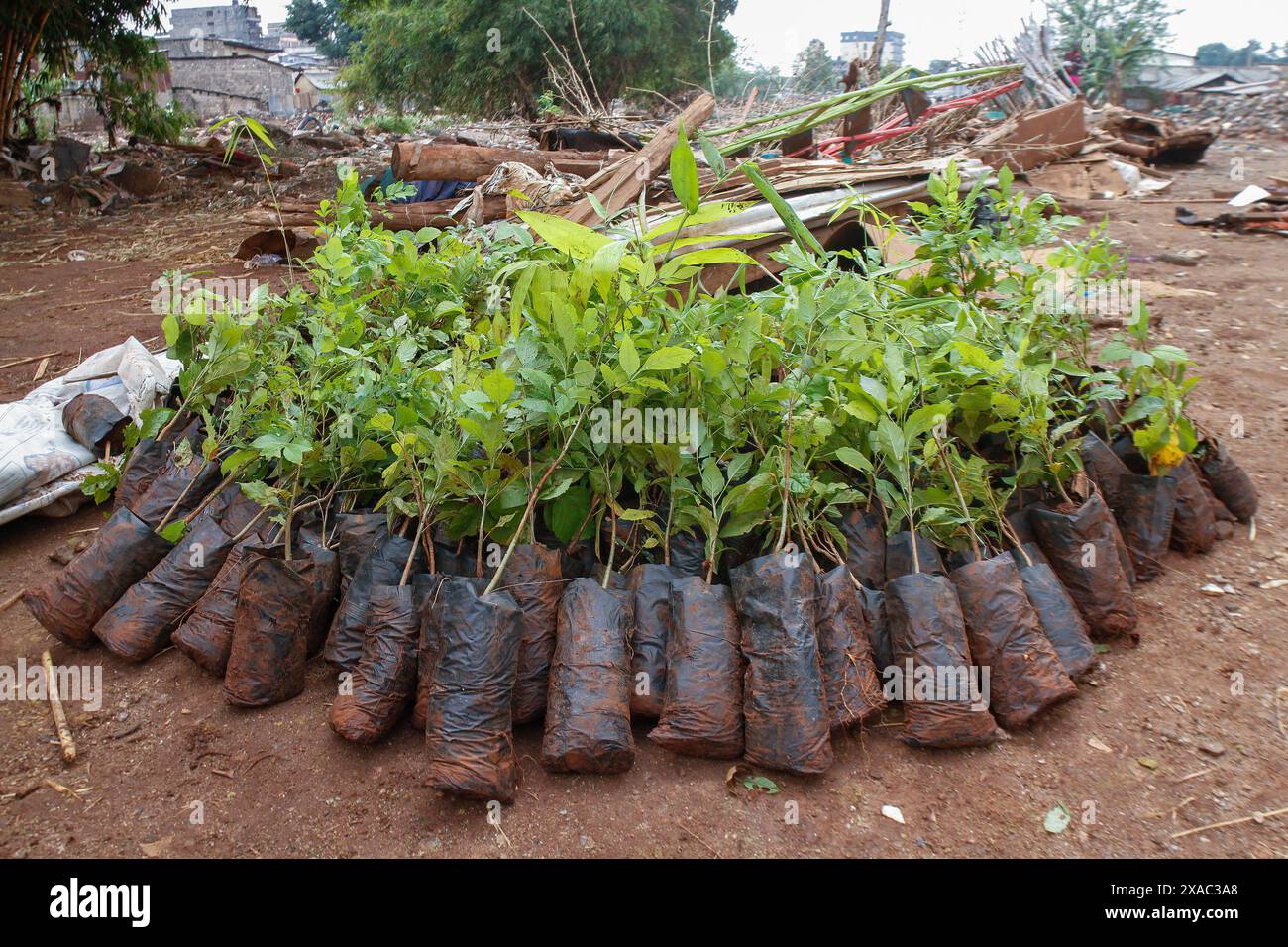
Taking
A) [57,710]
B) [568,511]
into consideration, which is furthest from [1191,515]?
[57,710]

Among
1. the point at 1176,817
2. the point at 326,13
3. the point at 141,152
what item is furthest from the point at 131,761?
the point at 326,13

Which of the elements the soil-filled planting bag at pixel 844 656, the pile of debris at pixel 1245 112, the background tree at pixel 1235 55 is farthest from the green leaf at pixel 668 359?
the background tree at pixel 1235 55

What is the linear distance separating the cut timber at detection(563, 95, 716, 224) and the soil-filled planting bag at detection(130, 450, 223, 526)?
264 cm

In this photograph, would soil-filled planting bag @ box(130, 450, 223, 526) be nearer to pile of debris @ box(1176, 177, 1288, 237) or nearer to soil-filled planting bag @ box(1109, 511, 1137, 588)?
soil-filled planting bag @ box(1109, 511, 1137, 588)

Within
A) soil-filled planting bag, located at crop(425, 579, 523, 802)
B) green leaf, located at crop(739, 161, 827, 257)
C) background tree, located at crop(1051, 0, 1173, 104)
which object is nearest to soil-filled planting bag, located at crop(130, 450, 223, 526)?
soil-filled planting bag, located at crop(425, 579, 523, 802)

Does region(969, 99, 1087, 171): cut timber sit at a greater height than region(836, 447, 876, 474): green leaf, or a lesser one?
greater

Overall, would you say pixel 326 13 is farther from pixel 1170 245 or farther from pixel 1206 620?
pixel 1206 620

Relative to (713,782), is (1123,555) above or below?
above

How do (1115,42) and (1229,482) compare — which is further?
(1115,42)

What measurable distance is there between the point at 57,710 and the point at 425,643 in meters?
1.09

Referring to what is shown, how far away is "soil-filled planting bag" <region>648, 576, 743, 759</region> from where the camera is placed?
2217mm

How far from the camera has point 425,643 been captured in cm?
238

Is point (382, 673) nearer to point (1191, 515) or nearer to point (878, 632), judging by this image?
point (878, 632)

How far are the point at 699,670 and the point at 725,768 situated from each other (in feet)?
0.82
